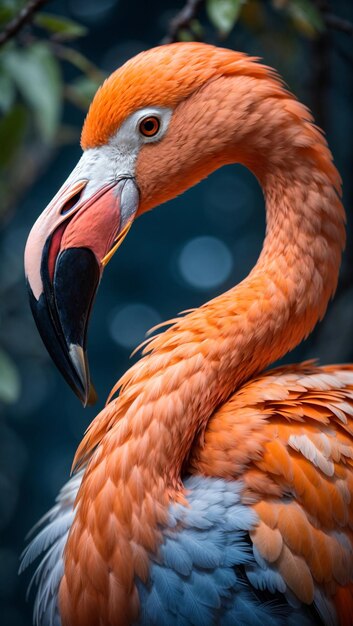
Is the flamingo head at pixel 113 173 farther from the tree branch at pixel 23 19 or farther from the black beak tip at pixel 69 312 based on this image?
the tree branch at pixel 23 19

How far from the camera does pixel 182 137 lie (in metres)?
1.09

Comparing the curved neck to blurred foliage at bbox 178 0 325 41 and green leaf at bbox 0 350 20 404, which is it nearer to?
blurred foliage at bbox 178 0 325 41

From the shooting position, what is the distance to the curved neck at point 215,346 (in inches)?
39.1

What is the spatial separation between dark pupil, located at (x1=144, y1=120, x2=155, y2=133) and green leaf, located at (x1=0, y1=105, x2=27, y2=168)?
815 mm

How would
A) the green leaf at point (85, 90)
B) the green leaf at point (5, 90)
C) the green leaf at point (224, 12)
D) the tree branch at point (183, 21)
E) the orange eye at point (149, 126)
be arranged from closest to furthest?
1. the orange eye at point (149, 126)
2. the green leaf at point (224, 12)
3. the tree branch at point (183, 21)
4. the green leaf at point (5, 90)
5. the green leaf at point (85, 90)

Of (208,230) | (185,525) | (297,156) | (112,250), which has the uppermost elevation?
(297,156)

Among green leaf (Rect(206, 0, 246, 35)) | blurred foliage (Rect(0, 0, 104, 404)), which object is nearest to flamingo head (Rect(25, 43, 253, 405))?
green leaf (Rect(206, 0, 246, 35))

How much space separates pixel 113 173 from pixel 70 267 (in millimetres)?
182

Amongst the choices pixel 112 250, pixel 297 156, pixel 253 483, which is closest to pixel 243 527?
pixel 253 483

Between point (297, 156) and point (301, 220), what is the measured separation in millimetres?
103

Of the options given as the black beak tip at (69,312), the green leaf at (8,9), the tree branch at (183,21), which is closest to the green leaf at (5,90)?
the green leaf at (8,9)

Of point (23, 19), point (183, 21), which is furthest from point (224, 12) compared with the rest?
point (23, 19)

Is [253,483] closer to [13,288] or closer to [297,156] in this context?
[297,156]

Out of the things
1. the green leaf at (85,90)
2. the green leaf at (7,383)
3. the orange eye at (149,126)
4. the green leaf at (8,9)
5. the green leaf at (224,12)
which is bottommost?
the green leaf at (7,383)
